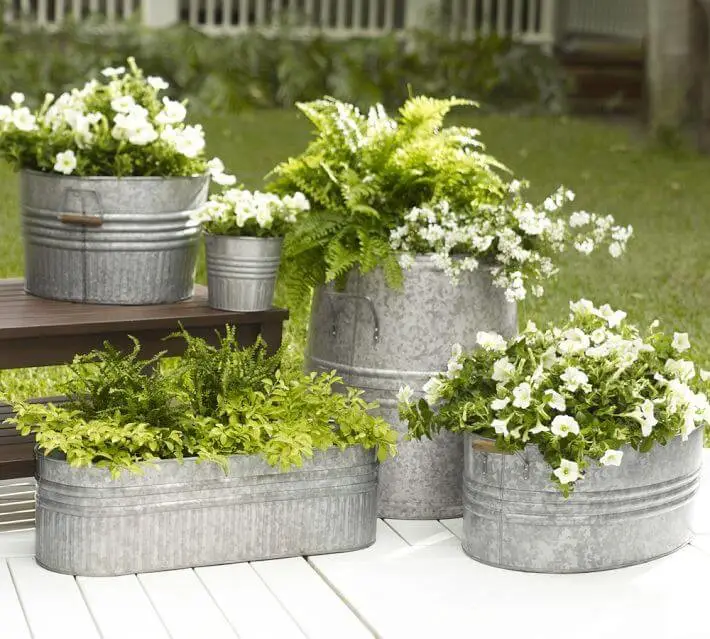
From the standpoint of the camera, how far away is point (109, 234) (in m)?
4.18

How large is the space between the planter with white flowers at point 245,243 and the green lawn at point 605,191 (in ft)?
8.92

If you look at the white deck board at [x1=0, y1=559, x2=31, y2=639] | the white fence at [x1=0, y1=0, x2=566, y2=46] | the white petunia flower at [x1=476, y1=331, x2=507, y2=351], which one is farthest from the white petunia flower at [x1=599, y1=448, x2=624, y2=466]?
the white fence at [x1=0, y1=0, x2=566, y2=46]

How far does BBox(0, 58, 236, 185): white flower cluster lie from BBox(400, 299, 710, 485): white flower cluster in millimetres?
945

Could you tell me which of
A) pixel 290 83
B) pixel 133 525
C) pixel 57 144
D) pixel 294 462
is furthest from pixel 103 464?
pixel 290 83

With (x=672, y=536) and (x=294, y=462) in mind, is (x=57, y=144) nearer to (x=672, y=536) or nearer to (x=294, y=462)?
(x=294, y=462)

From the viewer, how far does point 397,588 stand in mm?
3676

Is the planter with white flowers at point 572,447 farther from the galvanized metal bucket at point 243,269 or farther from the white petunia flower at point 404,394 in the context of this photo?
the galvanized metal bucket at point 243,269

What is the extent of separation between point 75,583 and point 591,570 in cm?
130

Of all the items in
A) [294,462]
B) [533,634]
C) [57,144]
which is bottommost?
[533,634]

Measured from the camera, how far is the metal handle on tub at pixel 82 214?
13.5ft

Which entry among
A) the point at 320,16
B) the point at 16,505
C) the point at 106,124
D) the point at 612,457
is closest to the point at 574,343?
the point at 612,457

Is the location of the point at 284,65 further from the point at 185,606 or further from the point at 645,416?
the point at 185,606

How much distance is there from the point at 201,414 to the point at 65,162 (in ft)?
2.73

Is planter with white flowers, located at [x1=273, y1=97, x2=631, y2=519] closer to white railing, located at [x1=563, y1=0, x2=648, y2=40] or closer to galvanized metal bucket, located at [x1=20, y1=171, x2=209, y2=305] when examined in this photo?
galvanized metal bucket, located at [x1=20, y1=171, x2=209, y2=305]
